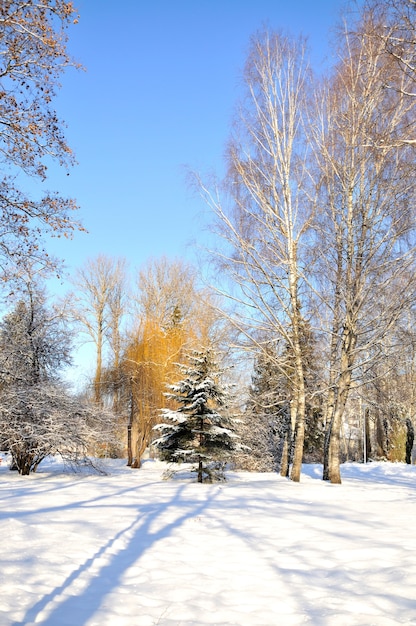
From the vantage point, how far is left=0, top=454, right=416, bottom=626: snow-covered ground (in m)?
3.27

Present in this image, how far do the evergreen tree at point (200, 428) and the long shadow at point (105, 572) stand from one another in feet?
22.0

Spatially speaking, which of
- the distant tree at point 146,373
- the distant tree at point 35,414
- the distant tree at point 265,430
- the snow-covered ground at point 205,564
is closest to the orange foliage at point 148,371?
the distant tree at point 146,373

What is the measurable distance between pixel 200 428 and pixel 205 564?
9.70 meters

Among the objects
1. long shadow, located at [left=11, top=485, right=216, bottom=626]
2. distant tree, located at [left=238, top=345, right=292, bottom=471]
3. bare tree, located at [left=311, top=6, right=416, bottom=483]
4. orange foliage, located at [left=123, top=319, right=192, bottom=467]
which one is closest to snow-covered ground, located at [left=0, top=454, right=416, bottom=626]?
long shadow, located at [left=11, top=485, right=216, bottom=626]

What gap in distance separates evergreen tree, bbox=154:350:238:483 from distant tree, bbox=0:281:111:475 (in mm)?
1927

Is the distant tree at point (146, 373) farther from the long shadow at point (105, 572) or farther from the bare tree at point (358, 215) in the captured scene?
the long shadow at point (105, 572)

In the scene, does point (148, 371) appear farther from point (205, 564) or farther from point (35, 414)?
point (205, 564)

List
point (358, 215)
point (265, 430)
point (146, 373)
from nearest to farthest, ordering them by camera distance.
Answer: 1. point (358, 215)
2. point (265, 430)
3. point (146, 373)

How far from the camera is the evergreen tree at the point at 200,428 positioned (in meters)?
13.7

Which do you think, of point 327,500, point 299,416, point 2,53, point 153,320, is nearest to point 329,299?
point 299,416

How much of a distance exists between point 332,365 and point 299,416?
185 centimetres

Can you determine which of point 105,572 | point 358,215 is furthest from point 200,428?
point 105,572

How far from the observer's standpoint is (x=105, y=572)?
13.6ft

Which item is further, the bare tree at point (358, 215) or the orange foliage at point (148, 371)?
the orange foliage at point (148, 371)
